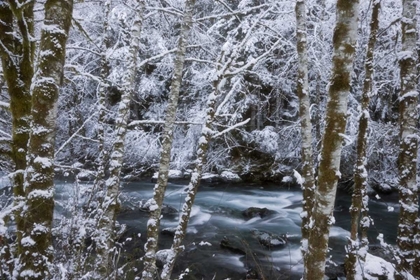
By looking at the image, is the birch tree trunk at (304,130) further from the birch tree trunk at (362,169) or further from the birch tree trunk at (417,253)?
the birch tree trunk at (417,253)

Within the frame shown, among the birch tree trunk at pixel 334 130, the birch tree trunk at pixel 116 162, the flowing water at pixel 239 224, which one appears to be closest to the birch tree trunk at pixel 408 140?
the flowing water at pixel 239 224

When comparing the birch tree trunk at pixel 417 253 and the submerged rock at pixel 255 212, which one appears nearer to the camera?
the birch tree trunk at pixel 417 253

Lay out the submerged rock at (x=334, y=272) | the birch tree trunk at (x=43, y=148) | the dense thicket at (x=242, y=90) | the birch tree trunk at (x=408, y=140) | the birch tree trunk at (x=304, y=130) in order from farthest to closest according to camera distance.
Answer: the dense thicket at (x=242, y=90) → the submerged rock at (x=334, y=272) → the birch tree trunk at (x=304, y=130) → the birch tree trunk at (x=408, y=140) → the birch tree trunk at (x=43, y=148)

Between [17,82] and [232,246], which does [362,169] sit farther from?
[232,246]

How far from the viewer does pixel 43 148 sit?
8.56 feet

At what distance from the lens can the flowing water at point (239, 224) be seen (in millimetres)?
8445

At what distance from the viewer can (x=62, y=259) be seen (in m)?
3.63

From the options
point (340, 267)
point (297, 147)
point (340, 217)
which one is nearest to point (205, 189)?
point (297, 147)

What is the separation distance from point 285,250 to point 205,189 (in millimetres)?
6371

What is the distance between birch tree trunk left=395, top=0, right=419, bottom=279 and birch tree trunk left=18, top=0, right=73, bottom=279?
178 inches

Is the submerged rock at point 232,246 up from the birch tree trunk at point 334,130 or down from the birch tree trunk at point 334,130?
down

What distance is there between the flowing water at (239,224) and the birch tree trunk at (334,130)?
12.3 feet

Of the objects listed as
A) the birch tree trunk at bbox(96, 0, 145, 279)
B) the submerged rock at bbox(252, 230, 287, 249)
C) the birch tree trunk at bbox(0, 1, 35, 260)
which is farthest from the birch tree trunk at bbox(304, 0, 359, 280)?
the submerged rock at bbox(252, 230, 287, 249)

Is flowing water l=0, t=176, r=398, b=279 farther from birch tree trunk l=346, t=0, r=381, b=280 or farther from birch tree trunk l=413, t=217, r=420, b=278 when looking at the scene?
birch tree trunk l=413, t=217, r=420, b=278
